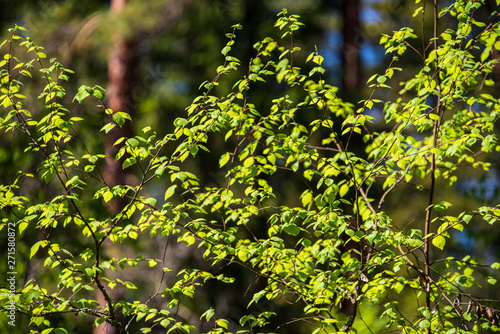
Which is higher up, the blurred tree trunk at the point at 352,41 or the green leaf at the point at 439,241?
the blurred tree trunk at the point at 352,41

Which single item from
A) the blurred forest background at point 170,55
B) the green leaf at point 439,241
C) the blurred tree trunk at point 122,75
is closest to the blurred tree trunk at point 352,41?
the blurred forest background at point 170,55

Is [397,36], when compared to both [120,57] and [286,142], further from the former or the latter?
[120,57]

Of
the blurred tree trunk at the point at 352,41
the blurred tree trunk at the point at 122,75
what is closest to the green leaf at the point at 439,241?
the blurred tree trunk at the point at 122,75

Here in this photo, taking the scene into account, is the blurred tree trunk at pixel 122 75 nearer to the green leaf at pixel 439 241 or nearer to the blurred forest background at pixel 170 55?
the blurred forest background at pixel 170 55

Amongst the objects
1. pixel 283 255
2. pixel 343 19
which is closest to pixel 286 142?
pixel 283 255

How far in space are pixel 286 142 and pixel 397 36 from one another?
1.10 m

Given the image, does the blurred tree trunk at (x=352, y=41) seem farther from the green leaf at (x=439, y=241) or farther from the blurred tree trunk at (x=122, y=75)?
the green leaf at (x=439, y=241)

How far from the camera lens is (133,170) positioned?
828cm

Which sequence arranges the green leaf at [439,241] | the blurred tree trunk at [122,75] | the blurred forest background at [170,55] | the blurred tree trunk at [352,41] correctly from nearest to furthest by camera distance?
the green leaf at [439,241], the blurred forest background at [170,55], the blurred tree trunk at [122,75], the blurred tree trunk at [352,41]

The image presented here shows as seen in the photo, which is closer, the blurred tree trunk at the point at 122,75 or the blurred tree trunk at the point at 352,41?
the blurred tree trunk at the point at 122,75

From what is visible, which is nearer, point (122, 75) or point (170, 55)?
point (122, 75)

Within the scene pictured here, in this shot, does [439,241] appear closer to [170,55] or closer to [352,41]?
[170,55]

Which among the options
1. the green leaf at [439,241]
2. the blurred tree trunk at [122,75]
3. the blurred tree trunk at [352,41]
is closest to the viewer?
the green leaf at [439,241]

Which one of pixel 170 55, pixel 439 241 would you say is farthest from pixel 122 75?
pixel 439 241
